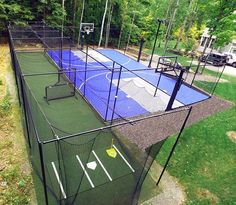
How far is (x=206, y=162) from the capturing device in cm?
800

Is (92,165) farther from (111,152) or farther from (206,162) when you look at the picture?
(206,162)

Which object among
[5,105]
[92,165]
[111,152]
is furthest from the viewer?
[5,105]

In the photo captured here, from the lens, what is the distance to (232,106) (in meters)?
12.9

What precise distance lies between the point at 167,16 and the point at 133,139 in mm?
28424

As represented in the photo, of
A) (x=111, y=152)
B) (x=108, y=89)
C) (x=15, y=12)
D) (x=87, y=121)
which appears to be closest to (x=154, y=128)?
(x=87, y=121)

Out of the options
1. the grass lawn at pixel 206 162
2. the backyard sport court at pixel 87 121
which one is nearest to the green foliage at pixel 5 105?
the backyard sport court at pixel 87 121

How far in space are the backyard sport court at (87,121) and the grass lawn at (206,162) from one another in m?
0.92

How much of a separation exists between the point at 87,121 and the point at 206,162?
5.22m

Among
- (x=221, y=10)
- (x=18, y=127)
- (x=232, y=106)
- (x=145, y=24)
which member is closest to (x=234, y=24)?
(x=221, y=10)

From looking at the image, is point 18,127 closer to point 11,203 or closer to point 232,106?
point 11,203

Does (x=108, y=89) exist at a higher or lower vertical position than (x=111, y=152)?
lower

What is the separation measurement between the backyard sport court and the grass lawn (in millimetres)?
923

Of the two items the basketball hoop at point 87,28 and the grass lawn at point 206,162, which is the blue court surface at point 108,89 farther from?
the grass lawn at point 206,162

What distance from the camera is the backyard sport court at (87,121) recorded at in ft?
16.4
